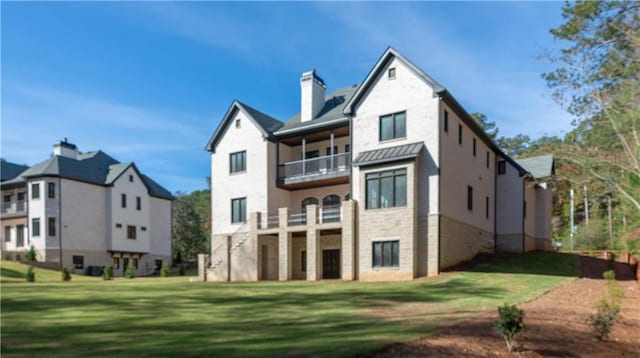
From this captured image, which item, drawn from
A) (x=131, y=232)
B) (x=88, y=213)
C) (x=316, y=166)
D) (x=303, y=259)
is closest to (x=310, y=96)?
(x=316, y=166)

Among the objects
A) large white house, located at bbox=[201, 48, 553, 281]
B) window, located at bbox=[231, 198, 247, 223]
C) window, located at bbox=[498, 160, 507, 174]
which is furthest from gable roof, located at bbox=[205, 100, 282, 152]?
window, located at bbox=[498, 160, 507, 174]

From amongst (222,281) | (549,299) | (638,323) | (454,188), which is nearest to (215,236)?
(222,281)

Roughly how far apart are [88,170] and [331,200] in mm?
27463

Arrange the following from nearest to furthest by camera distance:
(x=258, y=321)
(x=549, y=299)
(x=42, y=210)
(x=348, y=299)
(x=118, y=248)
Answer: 1. (x=258, y=321)
2. (x=549, y=299)
3. (x=348, y=299)
4. (x=42, y=210)
5. (x=118, y=248)

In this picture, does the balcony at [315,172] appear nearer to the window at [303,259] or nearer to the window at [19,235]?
the window at [303,259]

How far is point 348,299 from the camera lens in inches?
687

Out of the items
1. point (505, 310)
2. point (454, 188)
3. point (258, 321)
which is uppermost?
point (454, 188)

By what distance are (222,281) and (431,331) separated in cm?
1995

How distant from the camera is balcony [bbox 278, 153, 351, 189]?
1111 inches

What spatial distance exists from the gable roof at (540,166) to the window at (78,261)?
39931 millimetres

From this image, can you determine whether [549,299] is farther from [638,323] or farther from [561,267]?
[561,267]

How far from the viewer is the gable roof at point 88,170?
41719 millimetres

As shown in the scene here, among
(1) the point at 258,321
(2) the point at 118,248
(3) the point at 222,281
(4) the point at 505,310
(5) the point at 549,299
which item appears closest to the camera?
(4) the point at 505,310

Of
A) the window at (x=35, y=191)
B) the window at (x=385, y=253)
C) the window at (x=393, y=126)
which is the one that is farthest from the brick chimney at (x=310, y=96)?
the window at (x=35, y=191)
